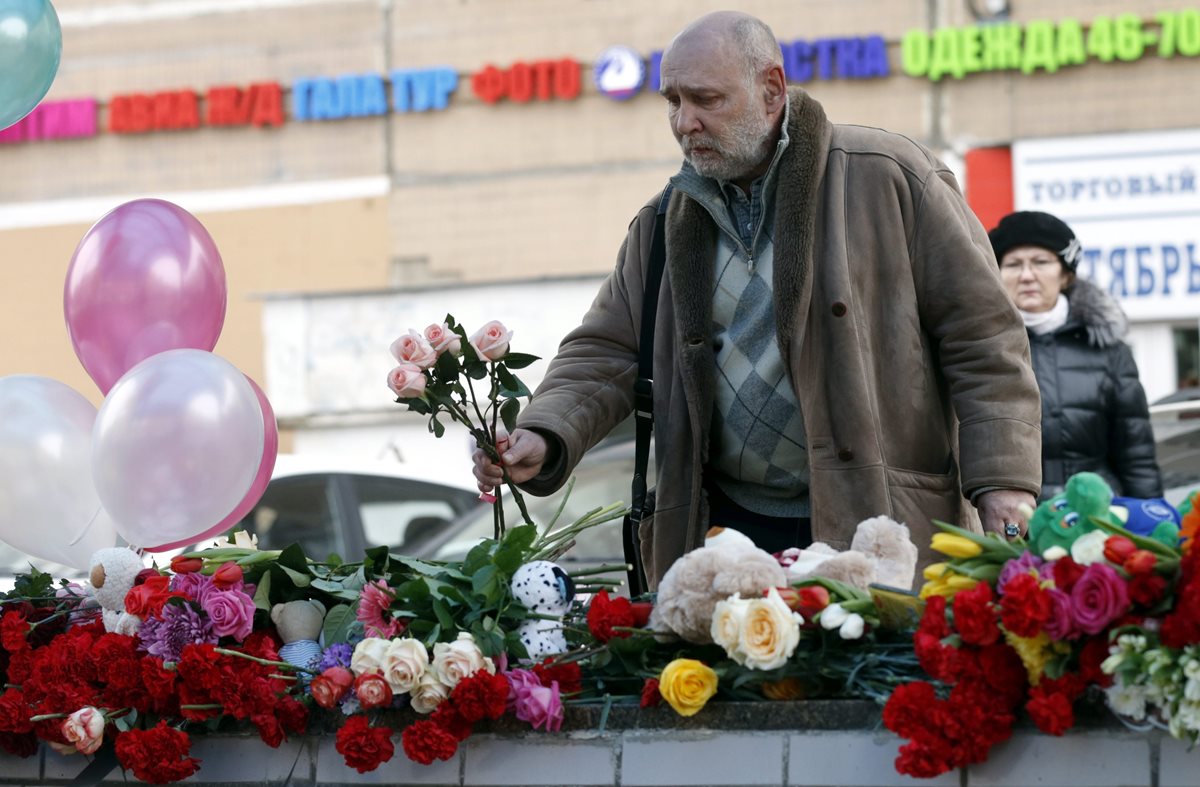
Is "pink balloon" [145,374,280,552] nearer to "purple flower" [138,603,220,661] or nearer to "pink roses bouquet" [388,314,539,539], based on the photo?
"purple flower" [138,603,220,661]

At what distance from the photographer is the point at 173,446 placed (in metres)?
3.26

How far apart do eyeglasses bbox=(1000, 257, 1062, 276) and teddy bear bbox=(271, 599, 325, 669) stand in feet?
9.83

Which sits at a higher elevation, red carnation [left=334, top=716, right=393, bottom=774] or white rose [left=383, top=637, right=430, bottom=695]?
white rose [left=383, top=637, right=430, bottom=695]

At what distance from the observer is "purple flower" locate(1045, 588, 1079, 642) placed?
2.34 m

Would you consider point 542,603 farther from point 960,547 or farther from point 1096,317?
point 1096,317

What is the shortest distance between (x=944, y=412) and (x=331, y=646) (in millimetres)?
1365

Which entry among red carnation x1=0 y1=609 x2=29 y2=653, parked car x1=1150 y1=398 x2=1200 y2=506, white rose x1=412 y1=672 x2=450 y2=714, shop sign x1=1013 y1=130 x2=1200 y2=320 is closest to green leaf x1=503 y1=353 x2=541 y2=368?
white rose x1=412 y1=672 x2=450 y2=714

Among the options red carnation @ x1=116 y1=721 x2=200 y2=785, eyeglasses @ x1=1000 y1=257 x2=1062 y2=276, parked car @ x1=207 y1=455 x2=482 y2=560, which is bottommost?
parked car @ x1=207 y1=455 x2=482 y2=560

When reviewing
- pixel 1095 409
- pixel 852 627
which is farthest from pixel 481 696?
pixel 1095 409

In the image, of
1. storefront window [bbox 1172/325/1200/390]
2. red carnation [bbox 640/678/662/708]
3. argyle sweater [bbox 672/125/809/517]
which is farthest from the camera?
storefront window [bbox 1172/325/1200/390]

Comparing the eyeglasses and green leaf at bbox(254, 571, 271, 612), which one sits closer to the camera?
green leaf at bbox(254, 571, 271, 612)

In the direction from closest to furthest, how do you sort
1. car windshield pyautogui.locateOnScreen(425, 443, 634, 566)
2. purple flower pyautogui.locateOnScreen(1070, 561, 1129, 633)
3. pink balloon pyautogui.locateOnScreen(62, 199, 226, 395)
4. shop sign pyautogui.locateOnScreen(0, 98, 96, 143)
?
purple flower pyautogui.locateOnScreen(1070, 561, 1129, 633), pink balloon pyautogui.locateOnScreen(62, 199, 226, 395), car windshield pyautogui.locateOnScreen(425, 443, 634, 566), shop sign pyautogui.locateOnScreen(0, 98, 96, 143)

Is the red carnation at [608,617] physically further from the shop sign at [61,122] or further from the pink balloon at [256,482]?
Answer: the shop sign at [61,122]

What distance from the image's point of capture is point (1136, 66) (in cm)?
1460
